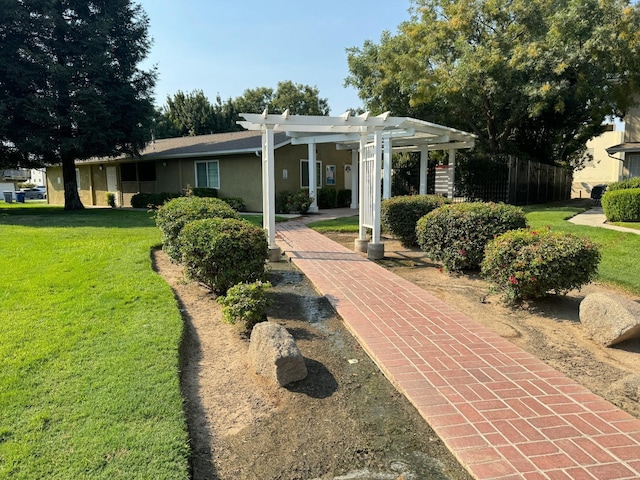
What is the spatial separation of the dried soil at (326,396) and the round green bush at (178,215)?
42.6 inches

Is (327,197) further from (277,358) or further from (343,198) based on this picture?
(277,358)

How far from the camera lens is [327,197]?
19609 millimetres

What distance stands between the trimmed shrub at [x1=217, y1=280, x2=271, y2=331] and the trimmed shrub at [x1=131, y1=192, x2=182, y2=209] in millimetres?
15720

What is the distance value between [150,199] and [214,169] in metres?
3.58

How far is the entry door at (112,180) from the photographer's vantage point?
77.9 ft

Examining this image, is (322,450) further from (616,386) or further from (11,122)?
(11,122)

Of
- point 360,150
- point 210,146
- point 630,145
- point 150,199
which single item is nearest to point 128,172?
point 150,199

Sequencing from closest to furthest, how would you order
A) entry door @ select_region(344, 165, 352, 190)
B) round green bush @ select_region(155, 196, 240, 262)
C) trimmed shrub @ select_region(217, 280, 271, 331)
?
trimmed shrub @ select_region(217, 280, 271, 331) → round green bush @ select_region(155, 196, 240, 262) → entry door @ select_region(344, 165, 352, 190)

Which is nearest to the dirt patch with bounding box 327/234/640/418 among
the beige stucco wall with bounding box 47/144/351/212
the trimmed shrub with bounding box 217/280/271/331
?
the trimmed shrub with bounding box 217/280/271/331

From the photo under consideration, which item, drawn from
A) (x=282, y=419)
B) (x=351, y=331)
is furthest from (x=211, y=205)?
(x=282, y=419)

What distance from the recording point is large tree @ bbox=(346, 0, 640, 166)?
47.6 ft

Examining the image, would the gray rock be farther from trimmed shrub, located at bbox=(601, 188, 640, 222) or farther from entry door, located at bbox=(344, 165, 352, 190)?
entry door, located at bbox=(344, 165, 352, 190)

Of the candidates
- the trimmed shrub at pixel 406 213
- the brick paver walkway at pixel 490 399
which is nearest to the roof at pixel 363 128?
the trimmed shrub at pixel 406 213

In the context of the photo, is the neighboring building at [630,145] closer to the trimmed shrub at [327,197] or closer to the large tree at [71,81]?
the trimmed shrub at [327,197]
